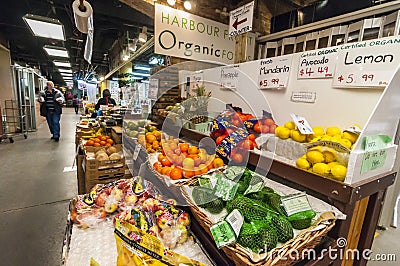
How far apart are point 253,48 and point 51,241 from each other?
11.1 feet

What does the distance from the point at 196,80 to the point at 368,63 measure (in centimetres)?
222

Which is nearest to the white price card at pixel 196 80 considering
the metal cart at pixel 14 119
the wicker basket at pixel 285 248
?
the wicker basket at pixel 285 248

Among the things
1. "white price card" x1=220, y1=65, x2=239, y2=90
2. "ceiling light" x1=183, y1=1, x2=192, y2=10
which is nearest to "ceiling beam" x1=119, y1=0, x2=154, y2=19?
"ceiling light" x1=183, y1=1, x2=192, y2=10

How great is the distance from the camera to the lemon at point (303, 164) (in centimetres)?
98

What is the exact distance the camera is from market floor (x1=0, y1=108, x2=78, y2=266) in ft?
6.52

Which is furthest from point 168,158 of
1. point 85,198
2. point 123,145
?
point 123,145

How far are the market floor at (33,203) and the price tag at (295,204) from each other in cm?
211

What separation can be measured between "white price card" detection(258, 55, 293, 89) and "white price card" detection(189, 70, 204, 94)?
1176 millimetres

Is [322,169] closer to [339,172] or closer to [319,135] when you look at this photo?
[339,172]

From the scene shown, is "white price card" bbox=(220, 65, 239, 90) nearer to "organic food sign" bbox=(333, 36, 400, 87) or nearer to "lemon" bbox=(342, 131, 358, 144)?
"organic food sign" bbox=(333, 36, 400, 87)

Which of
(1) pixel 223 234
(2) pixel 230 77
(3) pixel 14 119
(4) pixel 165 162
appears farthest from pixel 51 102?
(1) pixel 223 234

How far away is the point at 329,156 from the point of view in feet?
3.06

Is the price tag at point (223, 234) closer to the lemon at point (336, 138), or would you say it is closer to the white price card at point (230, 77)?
the lemon at point (336, 138)

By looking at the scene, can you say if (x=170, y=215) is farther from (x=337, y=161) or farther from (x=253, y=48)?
(x=253, y=48)
